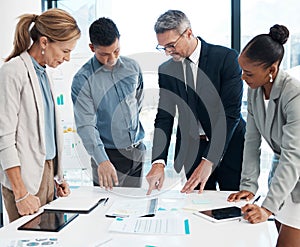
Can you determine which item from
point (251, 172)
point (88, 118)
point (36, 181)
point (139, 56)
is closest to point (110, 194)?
point (36, 181)

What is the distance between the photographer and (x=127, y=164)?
7.39 feet

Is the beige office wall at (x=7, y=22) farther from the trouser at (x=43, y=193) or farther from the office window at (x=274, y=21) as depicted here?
the office window at (x=274, y=21)

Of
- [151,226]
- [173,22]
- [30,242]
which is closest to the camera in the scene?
[30,242]

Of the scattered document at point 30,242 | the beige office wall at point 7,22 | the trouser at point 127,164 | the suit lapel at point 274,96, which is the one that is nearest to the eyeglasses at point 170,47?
the suit lapel at point 274,96

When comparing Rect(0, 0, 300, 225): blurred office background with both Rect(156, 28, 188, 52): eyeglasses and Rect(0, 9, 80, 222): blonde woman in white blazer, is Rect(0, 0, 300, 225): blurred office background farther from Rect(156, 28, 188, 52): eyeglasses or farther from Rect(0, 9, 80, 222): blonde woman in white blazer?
Rect(0, 9, 80, 222): blonde woman in white blazer

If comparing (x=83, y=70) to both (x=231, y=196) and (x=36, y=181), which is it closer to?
(x=36, y=181)

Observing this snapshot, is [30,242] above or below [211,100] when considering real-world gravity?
below

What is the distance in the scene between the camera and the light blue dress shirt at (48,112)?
1.64m

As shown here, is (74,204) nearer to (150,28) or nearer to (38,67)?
(38,67)

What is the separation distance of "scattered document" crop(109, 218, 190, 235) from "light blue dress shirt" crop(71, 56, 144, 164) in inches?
30.6

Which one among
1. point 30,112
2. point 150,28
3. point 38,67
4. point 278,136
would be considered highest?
point 150,28

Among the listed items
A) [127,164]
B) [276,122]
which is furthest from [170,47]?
[127,164]

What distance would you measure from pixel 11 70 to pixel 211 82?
0.94m

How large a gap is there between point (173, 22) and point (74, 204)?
3.08 feet
